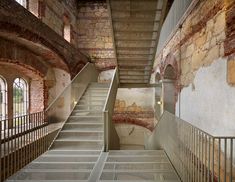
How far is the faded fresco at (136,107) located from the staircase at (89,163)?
5559 millimetres

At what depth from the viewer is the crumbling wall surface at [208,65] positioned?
3324mm

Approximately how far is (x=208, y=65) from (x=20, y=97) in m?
7.21

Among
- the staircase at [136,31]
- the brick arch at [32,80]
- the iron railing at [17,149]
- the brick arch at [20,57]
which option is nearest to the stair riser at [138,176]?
the iron railing at [17,149]

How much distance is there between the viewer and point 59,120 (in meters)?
9.08

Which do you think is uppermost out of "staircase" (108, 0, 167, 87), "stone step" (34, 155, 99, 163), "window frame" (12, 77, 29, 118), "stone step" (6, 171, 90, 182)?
"staircase" (108, 0, 167, 87)

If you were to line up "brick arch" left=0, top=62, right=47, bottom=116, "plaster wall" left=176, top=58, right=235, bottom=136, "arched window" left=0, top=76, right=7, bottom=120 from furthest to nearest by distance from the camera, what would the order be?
"brick arch" left=0, top=62, right=47, bottom=116 → "arched window" left=0, top=76, right=7, bottom=120 → "plaster wall" left=176, top=58, right=235, bottom=136

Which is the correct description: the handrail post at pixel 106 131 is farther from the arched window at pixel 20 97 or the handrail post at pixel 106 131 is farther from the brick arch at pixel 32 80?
the arched window at pixel 20 97

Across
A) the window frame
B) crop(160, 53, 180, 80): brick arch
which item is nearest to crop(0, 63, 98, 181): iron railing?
the window frame

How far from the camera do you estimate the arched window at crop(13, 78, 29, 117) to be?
844cm

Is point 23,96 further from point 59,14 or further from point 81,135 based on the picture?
point 59,14

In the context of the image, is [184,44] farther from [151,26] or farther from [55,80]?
[55,80]

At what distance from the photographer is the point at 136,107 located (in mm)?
12539

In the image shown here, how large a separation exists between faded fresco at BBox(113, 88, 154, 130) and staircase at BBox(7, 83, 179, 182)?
5559 millimetres

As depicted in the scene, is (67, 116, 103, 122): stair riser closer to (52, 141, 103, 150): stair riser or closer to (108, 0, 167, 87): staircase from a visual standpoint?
(52, 141, 103, 150): stair riser
